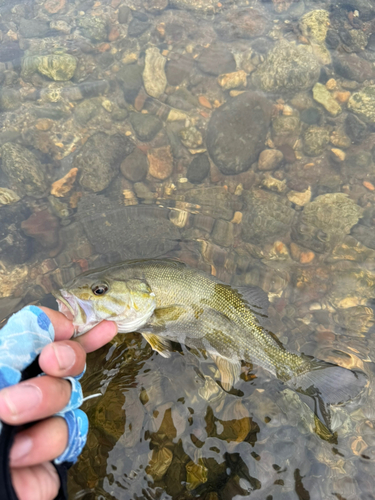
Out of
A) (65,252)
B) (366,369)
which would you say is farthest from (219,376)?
(65,252)

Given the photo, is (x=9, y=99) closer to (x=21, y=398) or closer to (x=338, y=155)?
(x=21, y=398)

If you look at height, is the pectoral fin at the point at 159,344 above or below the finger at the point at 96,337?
below

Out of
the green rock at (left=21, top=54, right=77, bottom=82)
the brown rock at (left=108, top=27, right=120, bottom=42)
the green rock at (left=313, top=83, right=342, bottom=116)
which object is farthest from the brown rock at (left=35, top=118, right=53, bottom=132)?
the green rock at (left=313, top=83, right=342, bottom=116)

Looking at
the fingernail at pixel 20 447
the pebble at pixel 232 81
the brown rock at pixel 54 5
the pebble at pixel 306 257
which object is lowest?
the pebble at pixel 306 257

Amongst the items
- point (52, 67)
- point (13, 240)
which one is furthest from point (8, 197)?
point (52, 67)

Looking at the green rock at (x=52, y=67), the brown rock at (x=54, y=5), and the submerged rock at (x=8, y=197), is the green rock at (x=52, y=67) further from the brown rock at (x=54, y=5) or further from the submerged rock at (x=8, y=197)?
the submerged rock at (x=8, y=197)

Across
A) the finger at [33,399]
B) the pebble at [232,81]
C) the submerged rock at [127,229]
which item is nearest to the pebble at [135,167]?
the submerged rock at [127,229]
